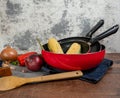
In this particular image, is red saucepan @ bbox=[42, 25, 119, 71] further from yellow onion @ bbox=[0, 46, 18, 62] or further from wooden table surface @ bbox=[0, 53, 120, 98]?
yellow onion @ bbox=[0, 46, 18, 62]

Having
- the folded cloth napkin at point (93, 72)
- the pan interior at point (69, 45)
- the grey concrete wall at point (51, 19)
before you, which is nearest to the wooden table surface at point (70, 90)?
the folded cloth napkin at point (93, 72)

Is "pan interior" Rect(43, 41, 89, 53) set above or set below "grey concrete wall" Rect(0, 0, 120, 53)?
below

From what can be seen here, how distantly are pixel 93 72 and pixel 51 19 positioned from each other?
0.38 metres

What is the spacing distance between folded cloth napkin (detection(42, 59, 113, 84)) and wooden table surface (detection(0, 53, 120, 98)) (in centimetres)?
1

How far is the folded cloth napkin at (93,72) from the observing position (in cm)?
63

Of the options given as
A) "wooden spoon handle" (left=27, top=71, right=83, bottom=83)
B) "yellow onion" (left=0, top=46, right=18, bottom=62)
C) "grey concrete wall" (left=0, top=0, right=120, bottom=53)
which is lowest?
"wooden spoon handle" (left=27, top=71, right=83, bottom=83)

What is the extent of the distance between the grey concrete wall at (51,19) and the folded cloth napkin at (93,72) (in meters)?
0.25

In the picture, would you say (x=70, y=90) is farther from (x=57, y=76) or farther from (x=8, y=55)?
(x=8, y=55)

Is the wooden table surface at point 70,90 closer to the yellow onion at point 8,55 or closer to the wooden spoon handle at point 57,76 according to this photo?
the wooden spoon handle at point 57,76

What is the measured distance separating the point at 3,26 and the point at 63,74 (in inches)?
18.5

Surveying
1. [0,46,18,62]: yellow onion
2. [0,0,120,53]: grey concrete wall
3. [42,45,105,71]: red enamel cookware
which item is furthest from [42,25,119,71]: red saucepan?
[0,0,120,53]: grey concrete wall

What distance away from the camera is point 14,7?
3.10 feet

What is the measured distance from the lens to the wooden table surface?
55cm

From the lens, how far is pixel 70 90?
1.89ft
